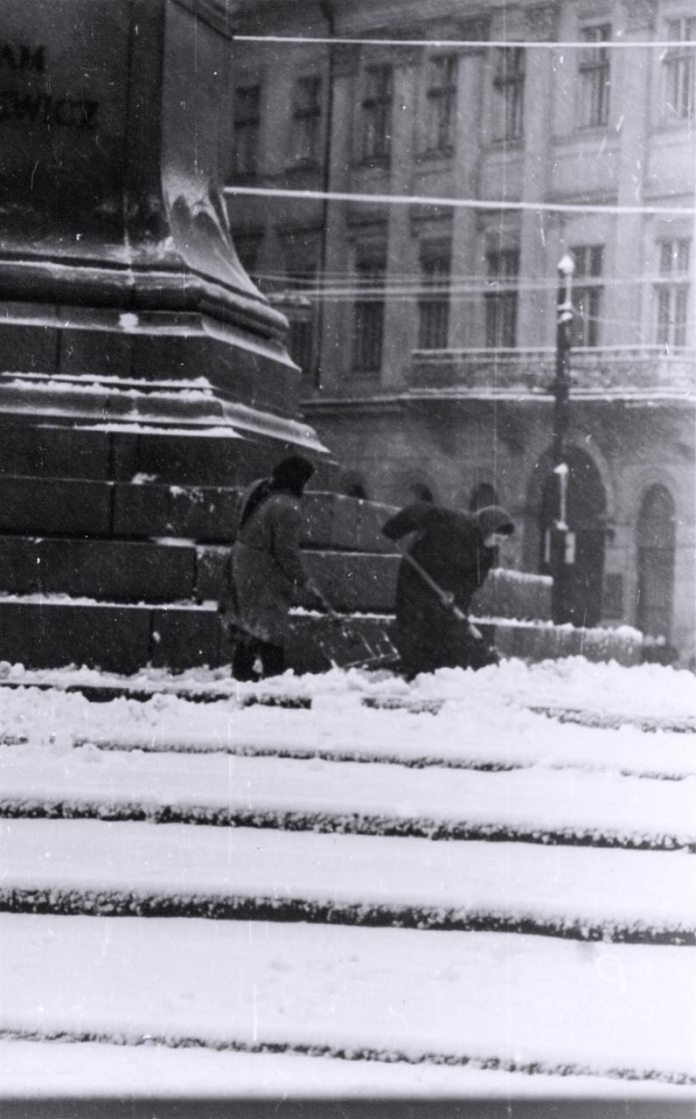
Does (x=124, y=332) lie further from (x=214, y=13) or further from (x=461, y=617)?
(x=461, y=617)

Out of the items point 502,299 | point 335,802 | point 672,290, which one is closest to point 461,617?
point 335,802

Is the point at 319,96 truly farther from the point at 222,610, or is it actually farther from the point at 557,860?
the point at 557,860

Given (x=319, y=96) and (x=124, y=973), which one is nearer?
(x=124, y=973)

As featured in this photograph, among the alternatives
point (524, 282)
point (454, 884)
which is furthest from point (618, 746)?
point (524, 282)

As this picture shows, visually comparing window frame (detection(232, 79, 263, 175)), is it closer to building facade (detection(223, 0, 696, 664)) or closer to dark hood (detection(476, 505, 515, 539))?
building facade (detection(223, 0, 696, 664))

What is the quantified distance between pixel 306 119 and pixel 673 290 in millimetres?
8769

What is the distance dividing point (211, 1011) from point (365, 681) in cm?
414

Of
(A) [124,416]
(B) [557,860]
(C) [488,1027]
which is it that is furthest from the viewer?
(A) [124,416]

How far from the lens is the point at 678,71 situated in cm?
2702

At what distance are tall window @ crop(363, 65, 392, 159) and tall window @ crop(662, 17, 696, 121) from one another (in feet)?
18.0

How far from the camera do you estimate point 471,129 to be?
98.3 feet

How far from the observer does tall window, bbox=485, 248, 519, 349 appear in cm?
2931

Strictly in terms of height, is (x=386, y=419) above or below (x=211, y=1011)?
above

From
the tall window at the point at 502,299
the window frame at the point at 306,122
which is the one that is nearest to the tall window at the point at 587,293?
the tall window at the point at 502,299
